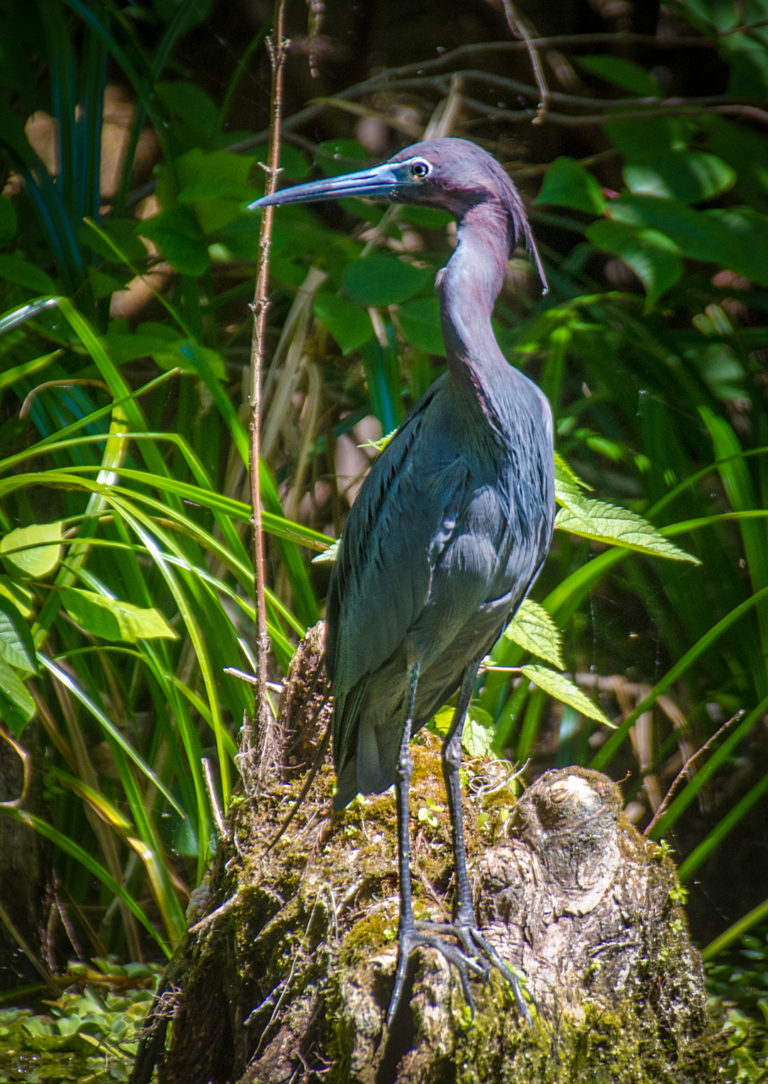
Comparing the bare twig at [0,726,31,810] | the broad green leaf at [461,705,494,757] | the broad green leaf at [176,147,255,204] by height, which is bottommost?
the bare twig at [0,726,31,810]

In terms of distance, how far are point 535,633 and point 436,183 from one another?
34.2 inches

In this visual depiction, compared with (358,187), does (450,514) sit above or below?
below

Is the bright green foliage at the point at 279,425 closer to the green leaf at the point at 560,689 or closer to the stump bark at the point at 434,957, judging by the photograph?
the green leaf at the point at 560,689

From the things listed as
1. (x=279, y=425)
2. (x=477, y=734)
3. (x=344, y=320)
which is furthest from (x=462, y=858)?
(x=279, y=425)

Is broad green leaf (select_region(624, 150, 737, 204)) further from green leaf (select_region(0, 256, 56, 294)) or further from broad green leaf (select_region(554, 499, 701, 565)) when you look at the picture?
→ green leaf (select_region(0, 256, 56, 294))

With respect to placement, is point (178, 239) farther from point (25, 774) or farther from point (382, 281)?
point (25, 774)

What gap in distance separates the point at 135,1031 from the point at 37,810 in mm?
631

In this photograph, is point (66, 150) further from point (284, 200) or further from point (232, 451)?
point (284, 200)

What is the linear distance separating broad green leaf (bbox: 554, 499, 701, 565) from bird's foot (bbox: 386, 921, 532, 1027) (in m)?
0.75

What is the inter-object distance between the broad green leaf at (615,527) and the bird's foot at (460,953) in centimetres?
75

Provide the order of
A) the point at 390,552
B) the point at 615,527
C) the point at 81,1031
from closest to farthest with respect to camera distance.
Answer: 1. the point at 390,552
2. the point at 615,527
3. the point at 81,1031

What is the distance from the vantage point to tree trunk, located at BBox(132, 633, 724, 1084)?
4.21 ft

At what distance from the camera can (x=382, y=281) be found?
2.13 m

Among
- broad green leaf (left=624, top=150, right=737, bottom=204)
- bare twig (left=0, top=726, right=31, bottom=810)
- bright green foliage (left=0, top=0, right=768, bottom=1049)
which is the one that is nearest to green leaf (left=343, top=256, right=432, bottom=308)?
bright green foliage (left=0, top=0, right=768, bottom=1049)
